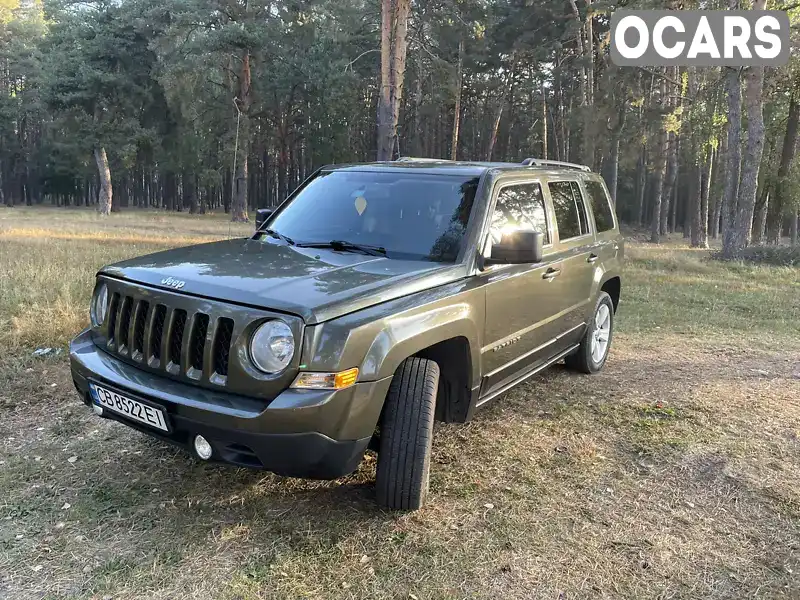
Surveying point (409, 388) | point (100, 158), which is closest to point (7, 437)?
point (409, 388)

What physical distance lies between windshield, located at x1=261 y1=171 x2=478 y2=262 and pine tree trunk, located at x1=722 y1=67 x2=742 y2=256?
15.5m

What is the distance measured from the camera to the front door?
3.81 metres

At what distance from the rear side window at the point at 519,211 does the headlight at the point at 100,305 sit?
232 cm

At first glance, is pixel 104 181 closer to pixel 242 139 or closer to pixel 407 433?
pixel 242 139

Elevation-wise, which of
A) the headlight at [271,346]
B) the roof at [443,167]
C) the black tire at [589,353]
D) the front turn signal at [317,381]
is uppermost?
the roof at [443,167]

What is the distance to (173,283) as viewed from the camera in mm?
3105

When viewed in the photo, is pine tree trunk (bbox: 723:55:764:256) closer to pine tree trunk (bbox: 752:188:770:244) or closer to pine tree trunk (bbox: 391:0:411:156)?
pine tree trunk (bbox: 391:0:411:156)

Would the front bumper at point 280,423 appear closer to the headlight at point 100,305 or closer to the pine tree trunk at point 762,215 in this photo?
the headlight at point 100,305

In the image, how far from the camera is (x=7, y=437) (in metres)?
4.20

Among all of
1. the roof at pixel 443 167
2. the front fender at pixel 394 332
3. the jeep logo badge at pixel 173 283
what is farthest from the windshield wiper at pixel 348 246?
the jeep logo badge at pixel 173 283

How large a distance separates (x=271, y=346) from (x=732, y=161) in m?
19.4

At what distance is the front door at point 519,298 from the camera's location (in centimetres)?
381

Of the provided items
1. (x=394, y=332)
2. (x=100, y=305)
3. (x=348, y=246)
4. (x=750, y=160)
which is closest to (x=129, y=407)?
(x=100, y=305)

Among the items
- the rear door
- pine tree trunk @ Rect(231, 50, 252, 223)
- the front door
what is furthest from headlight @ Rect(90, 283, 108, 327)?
pine tree trunk @ Rect(231, 50, 252, 223)
